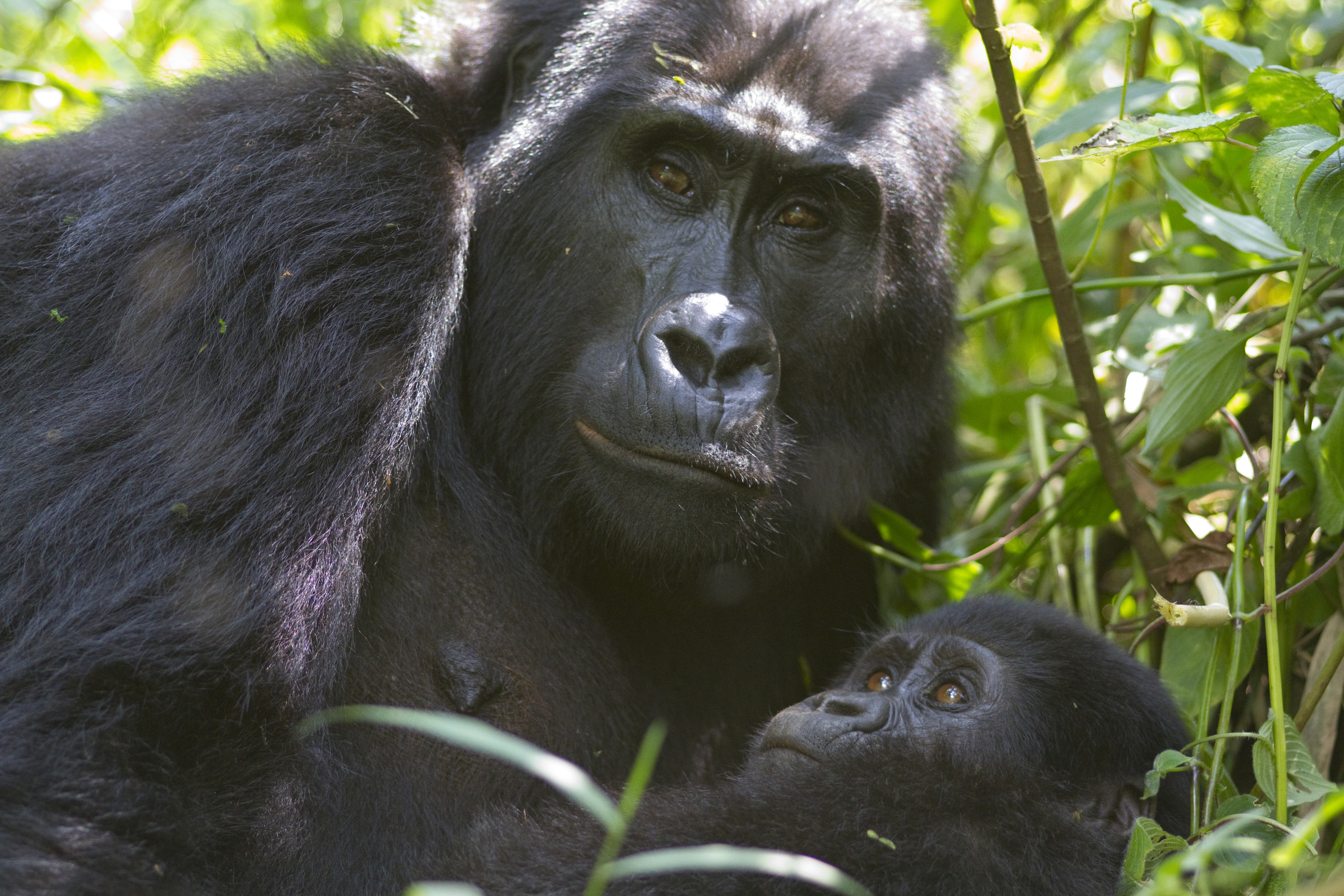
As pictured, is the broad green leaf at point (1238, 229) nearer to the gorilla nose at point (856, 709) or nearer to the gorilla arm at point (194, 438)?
the gorilla nose at point (856, 709)

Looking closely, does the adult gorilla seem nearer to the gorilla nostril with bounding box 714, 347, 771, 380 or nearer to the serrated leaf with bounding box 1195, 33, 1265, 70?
the gorilla nostril with bounding box 714, 347, 771, 380

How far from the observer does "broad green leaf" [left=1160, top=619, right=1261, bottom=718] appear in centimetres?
255

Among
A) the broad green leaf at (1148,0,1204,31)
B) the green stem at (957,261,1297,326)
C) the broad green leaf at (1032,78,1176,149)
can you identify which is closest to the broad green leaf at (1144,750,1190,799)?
the green stem at (957,261,1297,326)

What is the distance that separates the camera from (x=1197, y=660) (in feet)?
8.76

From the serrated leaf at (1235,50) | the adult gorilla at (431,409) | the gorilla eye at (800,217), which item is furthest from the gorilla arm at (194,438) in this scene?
the serrated leaf at (1235,50)

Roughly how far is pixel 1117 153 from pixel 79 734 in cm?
212

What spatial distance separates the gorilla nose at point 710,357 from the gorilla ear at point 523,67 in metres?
0.76

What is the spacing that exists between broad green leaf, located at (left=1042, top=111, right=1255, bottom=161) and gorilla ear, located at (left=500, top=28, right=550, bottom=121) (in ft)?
3.84

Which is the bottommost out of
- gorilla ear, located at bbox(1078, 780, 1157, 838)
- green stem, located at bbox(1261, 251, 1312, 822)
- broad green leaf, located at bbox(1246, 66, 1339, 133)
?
gorilla ear, located at bbox(1078, 780, 1157, 838)

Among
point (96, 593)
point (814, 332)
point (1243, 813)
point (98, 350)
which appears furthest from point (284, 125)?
point (1243, 813)

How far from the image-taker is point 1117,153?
236 cm

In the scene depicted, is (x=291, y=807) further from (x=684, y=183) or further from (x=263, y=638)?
(x=684, y=183)

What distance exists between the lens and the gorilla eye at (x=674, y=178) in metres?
2.67

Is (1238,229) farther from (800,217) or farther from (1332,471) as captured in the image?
(800,217)
